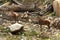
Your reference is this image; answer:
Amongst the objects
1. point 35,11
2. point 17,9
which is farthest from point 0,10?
point 35,11

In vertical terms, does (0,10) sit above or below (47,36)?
above

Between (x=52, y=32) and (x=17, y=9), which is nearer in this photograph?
(x=52, y=32)

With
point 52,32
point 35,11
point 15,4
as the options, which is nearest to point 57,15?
point 35,11

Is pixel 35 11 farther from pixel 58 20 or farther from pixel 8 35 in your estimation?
pixel 8 35

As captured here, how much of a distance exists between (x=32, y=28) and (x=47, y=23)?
1.42 ft

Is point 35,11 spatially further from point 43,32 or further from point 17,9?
point 43,32

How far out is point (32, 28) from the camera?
5.27 m

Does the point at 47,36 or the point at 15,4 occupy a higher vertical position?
the point at 15,4

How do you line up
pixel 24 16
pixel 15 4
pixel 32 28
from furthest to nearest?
pixel 15 4 → pixel 24 16 → pixel 32 28

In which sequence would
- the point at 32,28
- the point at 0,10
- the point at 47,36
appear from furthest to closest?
the point at 0,10
the point at 32,28
the point at 47,36

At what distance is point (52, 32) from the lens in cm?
509

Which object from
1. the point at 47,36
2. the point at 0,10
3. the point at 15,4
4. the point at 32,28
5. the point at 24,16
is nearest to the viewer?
the point at 47,36

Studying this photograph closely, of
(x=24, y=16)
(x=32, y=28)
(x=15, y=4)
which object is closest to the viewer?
(x=32, y=28)

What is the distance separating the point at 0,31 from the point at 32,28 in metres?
0.77
